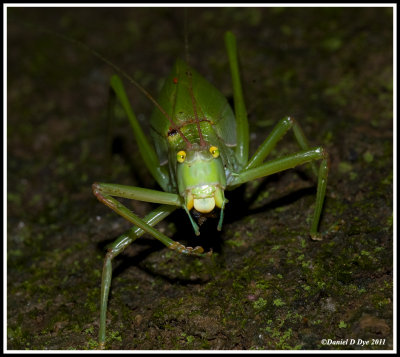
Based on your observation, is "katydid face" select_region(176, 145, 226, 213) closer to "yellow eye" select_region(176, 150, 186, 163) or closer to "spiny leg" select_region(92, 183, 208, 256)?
"yellow eye" select_region(176, 150, 186, 163)

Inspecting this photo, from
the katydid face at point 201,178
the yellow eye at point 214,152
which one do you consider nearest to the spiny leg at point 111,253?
the katydid face at point 201,178

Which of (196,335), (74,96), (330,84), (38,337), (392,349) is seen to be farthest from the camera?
(74,96)

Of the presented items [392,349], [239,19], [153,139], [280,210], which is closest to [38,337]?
[153,139]

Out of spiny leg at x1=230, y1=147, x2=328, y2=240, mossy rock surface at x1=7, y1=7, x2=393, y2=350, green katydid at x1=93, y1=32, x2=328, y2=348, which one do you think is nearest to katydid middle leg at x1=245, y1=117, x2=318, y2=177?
green katydid at x1=93, y1=32, x2=328, y2=348

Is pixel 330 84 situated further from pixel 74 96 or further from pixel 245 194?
pixel 74 96

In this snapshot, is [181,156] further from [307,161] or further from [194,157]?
[307,161]

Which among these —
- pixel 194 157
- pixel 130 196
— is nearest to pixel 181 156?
pixel 194 157

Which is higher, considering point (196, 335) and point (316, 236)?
point (316, 236)
